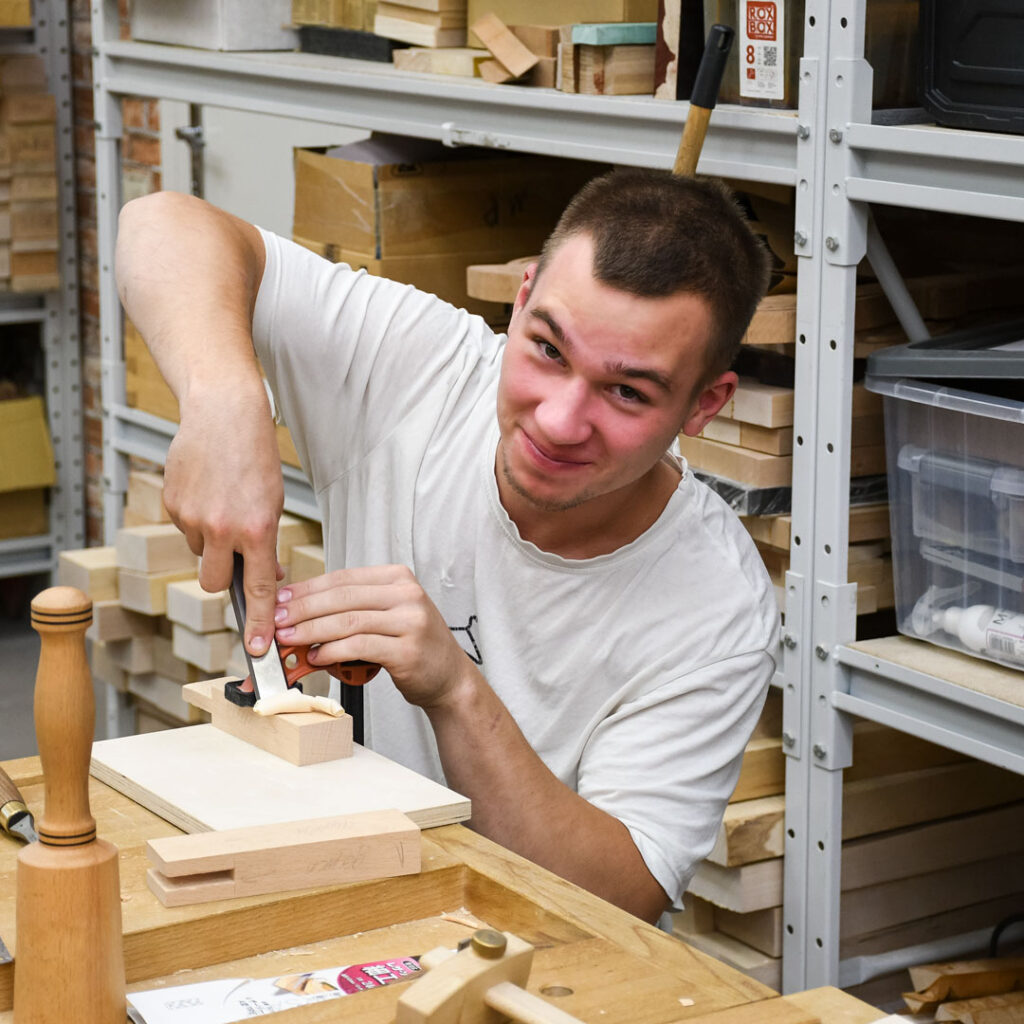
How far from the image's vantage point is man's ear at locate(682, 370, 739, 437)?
4.71 ft

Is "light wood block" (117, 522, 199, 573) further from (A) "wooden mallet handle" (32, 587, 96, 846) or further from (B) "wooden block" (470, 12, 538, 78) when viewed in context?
(A) "wooden mallet handle" (32, 587, 96, 846)

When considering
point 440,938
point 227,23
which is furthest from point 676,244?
point 227,23

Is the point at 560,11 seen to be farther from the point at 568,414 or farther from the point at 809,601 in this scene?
the point at 568,414

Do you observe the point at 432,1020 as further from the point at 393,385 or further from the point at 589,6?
the point at 589,6

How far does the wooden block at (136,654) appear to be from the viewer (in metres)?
3.14

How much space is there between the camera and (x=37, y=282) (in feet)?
13.2

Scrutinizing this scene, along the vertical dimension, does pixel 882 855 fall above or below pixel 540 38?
below

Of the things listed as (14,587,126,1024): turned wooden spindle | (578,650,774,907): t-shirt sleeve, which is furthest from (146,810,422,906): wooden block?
(578,650,774,907): t-shirt sleeve

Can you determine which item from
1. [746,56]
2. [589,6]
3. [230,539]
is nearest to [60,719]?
[230,539]

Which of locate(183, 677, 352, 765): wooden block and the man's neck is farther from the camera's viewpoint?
the man's neck

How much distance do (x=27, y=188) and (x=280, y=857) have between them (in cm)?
332

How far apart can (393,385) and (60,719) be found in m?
0.87

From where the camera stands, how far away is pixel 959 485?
68.9 inches

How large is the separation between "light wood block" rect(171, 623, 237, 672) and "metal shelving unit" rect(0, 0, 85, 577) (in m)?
1.50
